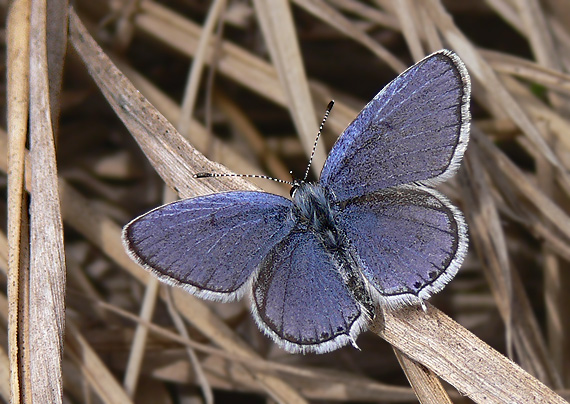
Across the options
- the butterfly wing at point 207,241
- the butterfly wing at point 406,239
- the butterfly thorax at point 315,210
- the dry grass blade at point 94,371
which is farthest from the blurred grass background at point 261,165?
the butterfly wing at point 406,239

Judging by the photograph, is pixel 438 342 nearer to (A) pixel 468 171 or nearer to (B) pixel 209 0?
(A) pixel 468 171

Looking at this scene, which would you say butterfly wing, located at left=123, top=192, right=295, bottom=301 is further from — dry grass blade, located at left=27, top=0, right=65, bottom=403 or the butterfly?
dry grass blade, located at left=27, top=0, right=65, bottom=403

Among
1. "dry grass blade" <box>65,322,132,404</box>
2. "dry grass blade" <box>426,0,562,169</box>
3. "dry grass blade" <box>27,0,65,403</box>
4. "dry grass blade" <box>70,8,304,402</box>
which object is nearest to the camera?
"dry grass blade" <box>27,0,65,403</box>

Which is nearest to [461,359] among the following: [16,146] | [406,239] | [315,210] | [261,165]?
[406,239]

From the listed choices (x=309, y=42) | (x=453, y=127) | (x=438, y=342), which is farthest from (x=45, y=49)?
(x=309, y=42)

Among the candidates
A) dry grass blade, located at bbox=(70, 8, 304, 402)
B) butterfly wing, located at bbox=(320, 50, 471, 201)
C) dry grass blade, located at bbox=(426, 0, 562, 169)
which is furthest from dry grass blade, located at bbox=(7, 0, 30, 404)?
dry grass blade, located at bbox=(426, 0, 562, 169)

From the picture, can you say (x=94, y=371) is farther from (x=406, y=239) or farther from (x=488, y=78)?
(x=488, y=78)

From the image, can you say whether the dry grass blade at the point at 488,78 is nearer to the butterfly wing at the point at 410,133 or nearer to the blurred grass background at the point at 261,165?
the blurred grass background at the point at 261,165
